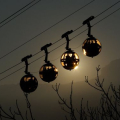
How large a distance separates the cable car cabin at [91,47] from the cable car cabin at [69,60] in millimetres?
285

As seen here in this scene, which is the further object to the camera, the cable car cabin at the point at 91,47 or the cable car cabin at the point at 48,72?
the cable car cabin at the point at 48,72

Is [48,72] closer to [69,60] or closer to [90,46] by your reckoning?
[69,60]

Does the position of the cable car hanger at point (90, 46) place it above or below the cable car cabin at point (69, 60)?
above

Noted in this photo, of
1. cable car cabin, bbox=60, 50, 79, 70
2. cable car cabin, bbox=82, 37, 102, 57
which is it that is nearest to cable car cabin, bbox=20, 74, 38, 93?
cable car cabin, bbox=60, 50, 79, 70

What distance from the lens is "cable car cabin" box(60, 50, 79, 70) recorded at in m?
6.19

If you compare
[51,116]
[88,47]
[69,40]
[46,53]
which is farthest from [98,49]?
[51,116]

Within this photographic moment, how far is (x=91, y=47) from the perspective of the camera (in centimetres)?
615

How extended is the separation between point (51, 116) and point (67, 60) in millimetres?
169386

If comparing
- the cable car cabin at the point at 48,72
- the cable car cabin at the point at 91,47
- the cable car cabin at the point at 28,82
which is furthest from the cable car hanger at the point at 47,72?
the cable car cabin at the point at 91,47

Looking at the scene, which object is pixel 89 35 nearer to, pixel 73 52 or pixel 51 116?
pixel 73 52

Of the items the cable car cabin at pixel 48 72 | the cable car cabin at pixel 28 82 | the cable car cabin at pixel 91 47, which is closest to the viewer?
the cable car cabin at pixel 91 47

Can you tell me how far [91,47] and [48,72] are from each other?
4.49 feet

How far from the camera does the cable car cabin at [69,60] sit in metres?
6.19

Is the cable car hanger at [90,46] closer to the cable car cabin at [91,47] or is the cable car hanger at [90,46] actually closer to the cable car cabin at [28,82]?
the cable car cabin at [91,47]
